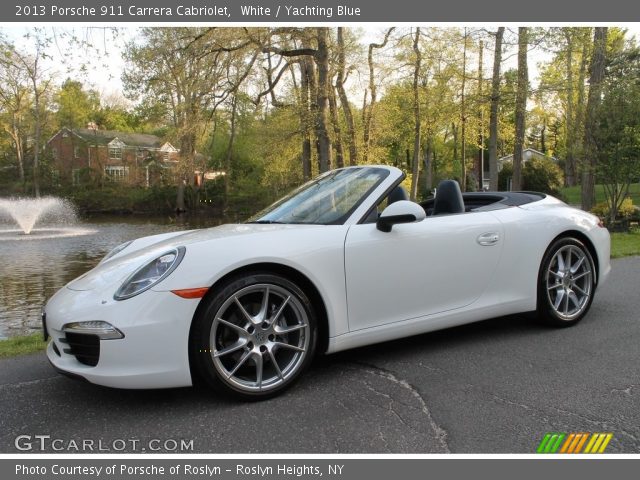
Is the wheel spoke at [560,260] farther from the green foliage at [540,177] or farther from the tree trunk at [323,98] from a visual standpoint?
the green foliage at [540,177]

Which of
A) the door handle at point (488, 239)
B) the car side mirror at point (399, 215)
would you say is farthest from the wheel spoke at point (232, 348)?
the door handle at point (488, 239)

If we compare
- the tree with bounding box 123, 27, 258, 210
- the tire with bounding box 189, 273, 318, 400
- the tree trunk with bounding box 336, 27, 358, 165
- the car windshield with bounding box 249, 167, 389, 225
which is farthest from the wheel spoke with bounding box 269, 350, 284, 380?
the tree trunk with bounding box 336, 27, 358, 165

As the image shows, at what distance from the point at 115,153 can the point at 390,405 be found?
63.1 m

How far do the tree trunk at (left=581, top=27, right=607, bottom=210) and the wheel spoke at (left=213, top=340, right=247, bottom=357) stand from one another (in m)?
14.5

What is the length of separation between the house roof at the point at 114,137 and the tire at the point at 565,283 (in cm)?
5152

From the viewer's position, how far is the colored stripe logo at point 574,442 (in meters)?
2.49

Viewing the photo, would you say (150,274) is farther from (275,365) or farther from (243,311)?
(275,365)

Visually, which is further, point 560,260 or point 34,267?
point 34,267

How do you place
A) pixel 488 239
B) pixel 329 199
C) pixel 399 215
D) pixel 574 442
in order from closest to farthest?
pixel 574 442 < pixel 399 215 < pixel 329 199 < pixel 488 239

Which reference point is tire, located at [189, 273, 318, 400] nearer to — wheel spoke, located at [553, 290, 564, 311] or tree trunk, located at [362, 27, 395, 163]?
wheel spoke, located at [553, 290, 564, 311]

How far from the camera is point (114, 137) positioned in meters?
60.7

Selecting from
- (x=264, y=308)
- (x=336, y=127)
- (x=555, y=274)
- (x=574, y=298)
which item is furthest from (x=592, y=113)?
(x=264, y=308)

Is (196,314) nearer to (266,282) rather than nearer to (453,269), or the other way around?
(266,282)

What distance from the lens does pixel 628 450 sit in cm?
245
